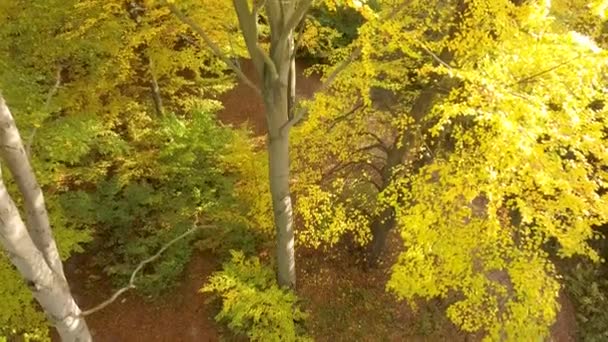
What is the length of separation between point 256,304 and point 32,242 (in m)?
3.87

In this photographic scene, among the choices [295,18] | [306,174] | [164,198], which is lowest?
[164,198]

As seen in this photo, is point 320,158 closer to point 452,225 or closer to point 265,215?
point 265,215

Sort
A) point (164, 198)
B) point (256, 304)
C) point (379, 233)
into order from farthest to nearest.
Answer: point (379, 233) < point (164, 198) < point (256, 304)

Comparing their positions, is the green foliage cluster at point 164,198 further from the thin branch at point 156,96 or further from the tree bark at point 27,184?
the tree bark at point 27,184

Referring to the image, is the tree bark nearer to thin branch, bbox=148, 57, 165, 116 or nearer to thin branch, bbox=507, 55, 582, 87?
thin branch, bbox=507, 55, 582, 87

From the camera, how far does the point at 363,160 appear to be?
7773 millimetres

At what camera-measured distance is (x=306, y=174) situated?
7.63m

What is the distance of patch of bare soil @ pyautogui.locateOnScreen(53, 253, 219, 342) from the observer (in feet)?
26.2

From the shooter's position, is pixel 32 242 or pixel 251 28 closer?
pixel 32 242

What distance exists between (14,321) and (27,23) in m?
3.95

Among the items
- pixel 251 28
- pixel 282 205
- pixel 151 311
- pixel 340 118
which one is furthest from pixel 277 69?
pixel 151 311

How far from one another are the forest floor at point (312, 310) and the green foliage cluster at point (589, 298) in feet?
1.13

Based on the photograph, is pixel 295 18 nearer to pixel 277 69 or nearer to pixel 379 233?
pixel 277 69

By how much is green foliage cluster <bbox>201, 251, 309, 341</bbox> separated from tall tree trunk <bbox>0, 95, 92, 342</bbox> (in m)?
2.53
